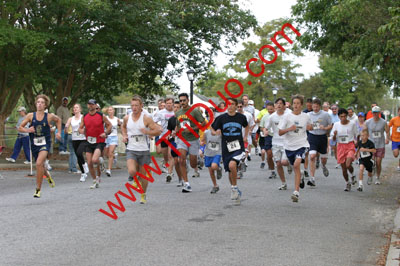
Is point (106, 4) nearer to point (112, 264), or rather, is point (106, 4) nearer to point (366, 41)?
point (366, 41)

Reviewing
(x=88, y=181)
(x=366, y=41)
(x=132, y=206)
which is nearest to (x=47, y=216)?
(x=132, y=206)

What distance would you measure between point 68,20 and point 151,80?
7.35 m

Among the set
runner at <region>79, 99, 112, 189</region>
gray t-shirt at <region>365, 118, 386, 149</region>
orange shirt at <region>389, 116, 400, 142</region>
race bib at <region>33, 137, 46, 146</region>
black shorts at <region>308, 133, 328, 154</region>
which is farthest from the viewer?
orange shirt at <region>389, 116, 400, 142</region>

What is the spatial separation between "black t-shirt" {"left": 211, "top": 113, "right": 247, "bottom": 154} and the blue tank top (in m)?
3.25

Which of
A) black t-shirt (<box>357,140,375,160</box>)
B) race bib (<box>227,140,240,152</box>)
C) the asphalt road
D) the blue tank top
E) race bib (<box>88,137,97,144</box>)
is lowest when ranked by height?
the asphalt road

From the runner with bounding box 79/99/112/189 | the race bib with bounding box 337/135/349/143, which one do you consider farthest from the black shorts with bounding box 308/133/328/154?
the runner with bounding box 79/99/112/189

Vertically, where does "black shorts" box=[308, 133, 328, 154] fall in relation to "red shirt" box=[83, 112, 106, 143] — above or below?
below

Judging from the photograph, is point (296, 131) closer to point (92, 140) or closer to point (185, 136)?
point (185, 136)

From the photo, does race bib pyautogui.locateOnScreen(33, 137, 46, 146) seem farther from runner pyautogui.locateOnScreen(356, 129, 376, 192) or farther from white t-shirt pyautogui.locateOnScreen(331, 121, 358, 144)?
runner pyautogui.locateOnScreen(356, 129, 376, 192)

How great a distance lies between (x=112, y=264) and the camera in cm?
580

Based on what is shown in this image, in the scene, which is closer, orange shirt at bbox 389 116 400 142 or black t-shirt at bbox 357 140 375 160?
black t-shirt at bbox 357 140 375 160

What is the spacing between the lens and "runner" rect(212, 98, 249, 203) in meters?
10.4

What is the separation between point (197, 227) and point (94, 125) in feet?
18.7

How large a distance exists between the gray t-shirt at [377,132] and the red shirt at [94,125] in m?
6.34
